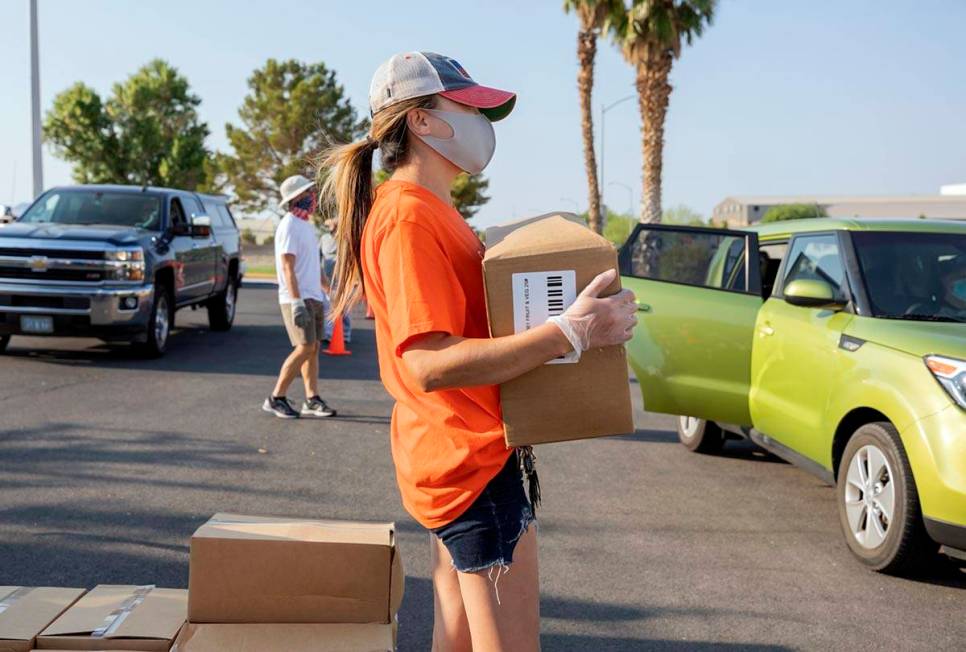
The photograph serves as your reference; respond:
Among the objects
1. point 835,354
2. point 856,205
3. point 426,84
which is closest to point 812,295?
point 835,354

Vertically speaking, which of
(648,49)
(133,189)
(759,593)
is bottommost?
(759,593)

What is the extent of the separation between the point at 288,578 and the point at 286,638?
157 millimetres

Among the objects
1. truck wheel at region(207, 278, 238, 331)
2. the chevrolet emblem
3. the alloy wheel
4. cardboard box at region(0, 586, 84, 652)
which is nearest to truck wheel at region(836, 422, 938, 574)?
the alloy wheel

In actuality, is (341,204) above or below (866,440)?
above

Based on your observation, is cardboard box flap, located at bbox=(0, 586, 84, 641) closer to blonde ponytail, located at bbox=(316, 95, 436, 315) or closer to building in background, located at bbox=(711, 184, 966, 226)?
blonde ponytail, located at bbox=(316, 95, 436, 315)

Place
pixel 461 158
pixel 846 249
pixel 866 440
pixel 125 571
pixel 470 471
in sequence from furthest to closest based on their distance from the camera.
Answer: pixel 846 249 → pixel 866 440 → pixel 125 571 → pixel 461 158 → pixel 470 471

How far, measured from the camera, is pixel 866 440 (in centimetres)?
539

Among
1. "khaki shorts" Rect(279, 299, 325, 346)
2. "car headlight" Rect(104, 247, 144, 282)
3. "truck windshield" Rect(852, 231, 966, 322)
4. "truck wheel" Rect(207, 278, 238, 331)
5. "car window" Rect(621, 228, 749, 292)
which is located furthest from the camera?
"truck wheel" Rect(207, 278, 238, 331)

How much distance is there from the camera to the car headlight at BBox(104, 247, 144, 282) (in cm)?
1173

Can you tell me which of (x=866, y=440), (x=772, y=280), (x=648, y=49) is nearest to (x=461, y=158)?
(x=866, y=440)

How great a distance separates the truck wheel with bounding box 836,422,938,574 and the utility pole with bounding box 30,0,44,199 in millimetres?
21370

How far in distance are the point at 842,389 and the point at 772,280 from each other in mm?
2187

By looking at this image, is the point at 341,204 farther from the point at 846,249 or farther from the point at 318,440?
the point at 318,440

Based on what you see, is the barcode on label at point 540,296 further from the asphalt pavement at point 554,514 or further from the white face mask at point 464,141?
the white face mask at point 464,141
